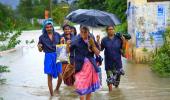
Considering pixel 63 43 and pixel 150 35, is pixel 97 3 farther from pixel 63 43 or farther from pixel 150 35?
pixel 63 43

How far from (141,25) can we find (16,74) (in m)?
4.00

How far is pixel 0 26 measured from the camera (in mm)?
9234

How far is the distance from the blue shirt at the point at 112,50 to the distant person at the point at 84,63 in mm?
1941

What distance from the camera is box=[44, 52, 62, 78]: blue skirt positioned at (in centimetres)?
1037

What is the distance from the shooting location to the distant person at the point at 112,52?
34.9 feet

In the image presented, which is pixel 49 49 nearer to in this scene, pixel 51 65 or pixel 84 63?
pixel 51 65

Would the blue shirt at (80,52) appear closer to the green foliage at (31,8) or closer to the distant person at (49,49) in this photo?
the distant person at (49,49)

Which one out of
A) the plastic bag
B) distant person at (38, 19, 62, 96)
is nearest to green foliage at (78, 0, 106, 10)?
distant person at (38, 19, 62, 96)

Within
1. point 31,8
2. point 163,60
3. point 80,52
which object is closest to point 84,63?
point 80,52

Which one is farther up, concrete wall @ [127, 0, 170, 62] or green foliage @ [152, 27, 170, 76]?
concrete wall @ [127, 0, 170, 62]

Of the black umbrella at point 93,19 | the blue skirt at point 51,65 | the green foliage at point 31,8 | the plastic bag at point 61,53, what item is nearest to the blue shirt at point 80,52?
the black umbrella at point 93,19

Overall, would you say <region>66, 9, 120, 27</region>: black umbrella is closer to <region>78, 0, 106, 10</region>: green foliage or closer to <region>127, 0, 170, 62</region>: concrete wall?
<region>127, 0, 170, 62</region>: concrete wall

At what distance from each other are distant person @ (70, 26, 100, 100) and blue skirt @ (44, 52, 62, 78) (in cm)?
171

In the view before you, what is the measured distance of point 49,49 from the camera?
1042 centimetres
